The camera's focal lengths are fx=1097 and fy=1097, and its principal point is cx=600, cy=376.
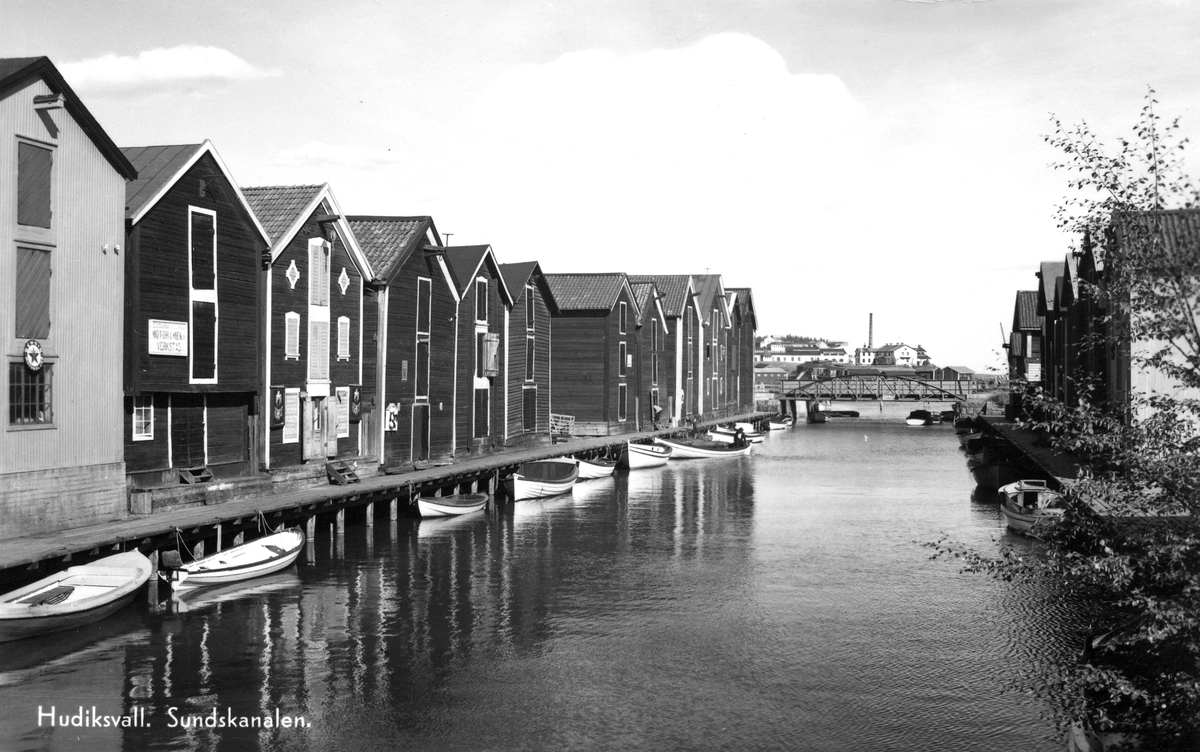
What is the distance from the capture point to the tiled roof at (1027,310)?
86562 millimetres

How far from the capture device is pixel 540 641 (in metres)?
25.5

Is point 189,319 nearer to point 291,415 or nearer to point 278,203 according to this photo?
point 291,415

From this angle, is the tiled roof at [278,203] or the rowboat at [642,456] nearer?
the tiled roof at [278,203]

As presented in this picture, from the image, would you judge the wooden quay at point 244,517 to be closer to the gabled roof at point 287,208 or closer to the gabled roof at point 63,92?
the gabled roof at point 287,208

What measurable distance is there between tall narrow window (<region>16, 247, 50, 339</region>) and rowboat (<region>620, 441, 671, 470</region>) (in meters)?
44.0

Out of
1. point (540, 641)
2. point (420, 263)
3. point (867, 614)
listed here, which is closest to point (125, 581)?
point (540, 641)

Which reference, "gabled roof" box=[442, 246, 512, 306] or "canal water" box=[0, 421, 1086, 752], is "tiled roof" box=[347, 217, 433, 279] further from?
"canal water" box=[0, 421, 1086, 752]

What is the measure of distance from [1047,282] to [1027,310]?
1330 cm

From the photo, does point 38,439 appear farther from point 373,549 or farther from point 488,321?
point 488,321

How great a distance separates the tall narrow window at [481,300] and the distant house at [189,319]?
63.7ft

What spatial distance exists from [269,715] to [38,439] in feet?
42.7

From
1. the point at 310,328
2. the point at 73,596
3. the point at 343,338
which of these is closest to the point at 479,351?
the point at 343,338

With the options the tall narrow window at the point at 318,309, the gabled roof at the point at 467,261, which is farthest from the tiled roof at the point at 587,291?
the tall narrow window at the point at 318,309

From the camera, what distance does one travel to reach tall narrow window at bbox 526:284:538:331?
212 ft
